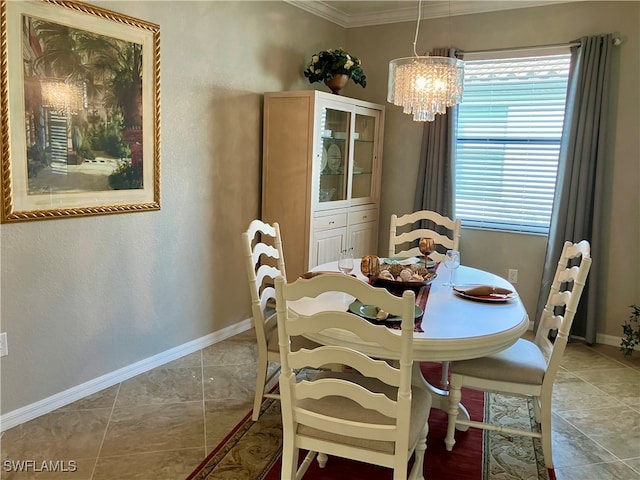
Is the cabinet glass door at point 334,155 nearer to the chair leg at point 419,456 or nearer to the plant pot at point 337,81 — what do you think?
the plant pot at point 337,81

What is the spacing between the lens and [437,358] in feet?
6.16

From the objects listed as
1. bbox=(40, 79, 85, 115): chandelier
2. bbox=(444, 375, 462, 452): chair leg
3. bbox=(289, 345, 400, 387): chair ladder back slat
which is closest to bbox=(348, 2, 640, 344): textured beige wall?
bbox=(444, 375, 462, 452): chair leg

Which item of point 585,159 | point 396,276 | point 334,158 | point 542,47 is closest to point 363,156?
point 334,158

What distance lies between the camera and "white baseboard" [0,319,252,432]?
255 cm

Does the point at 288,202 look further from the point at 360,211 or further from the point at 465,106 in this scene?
the point at 465,106

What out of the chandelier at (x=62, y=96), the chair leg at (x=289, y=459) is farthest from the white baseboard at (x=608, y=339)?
the chandelier at (x=62, y=96)

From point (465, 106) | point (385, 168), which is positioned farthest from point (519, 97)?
point (385, 168)

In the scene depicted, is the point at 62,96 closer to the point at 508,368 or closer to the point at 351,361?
the point at 351,361

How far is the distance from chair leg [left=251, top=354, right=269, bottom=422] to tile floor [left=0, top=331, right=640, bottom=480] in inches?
4.4

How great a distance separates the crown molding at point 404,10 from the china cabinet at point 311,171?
2.73 ft

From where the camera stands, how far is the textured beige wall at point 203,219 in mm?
2641

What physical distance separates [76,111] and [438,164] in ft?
9.02

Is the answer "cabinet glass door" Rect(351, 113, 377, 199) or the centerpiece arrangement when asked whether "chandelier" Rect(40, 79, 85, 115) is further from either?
"cabinet glass door" Rect(351, 113, 377, 199)

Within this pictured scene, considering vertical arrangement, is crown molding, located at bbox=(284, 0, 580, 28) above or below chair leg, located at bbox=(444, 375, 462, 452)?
above
